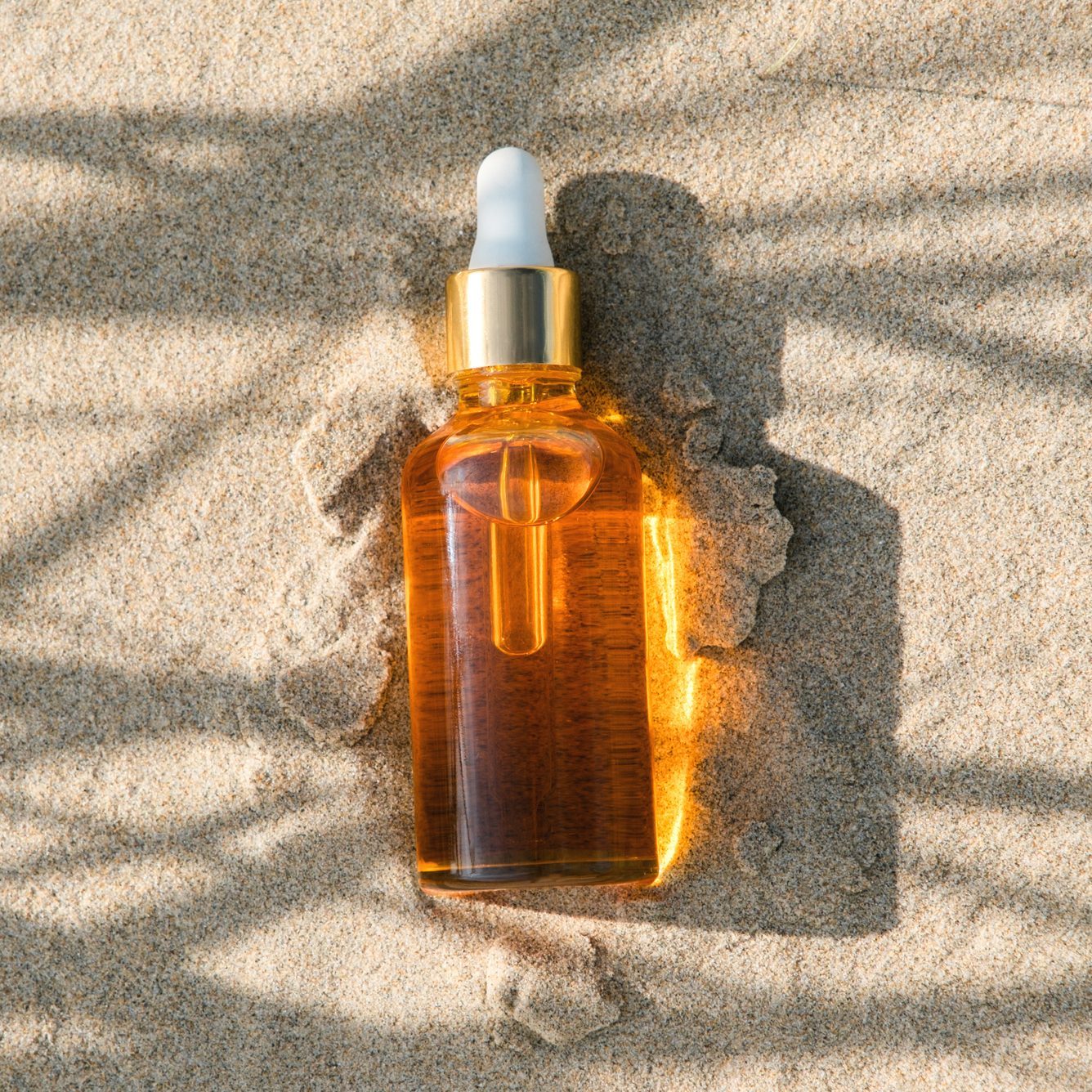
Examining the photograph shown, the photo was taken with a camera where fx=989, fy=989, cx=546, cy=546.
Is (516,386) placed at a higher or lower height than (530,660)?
higher

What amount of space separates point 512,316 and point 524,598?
213 mm

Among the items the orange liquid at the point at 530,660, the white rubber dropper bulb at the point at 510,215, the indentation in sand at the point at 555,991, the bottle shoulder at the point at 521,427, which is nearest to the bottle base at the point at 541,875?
the orange liquid at the point at 530,660

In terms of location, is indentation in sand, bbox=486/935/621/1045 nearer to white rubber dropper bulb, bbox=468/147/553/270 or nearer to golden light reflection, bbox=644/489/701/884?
golden light reflection, bbox=644/489/701/884

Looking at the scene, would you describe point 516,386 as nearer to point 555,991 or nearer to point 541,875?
point 541,875

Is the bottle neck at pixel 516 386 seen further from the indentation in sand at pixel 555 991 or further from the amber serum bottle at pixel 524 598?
the indentation in sand at pixel 555 991

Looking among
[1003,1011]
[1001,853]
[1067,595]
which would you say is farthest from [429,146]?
[1003,1011]

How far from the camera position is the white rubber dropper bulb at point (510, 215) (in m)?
0.75

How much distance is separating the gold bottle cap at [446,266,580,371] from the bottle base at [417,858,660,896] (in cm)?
39

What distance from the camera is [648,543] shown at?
2.77 feet

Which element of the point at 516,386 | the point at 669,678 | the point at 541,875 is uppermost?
the point at 516,386

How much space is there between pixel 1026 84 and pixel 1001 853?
64 cm

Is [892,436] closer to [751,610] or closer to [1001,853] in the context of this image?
[751,610]

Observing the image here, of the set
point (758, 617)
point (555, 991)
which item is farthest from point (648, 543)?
point (555, 991)

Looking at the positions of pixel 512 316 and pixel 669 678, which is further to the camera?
pixel 669 678
